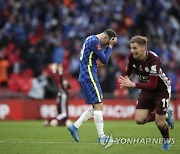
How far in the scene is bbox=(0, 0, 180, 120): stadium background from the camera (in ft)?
80.9

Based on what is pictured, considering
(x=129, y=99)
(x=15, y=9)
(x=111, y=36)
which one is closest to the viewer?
(x=111, y=36)

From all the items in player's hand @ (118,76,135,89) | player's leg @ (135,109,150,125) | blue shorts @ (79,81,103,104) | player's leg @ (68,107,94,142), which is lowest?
player's leg @ (68,107,94,142)

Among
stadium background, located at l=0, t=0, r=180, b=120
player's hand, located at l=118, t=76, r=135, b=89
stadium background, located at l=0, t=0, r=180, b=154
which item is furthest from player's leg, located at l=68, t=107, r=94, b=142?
stadium background, located at l=0, t=0, r=180, b=120

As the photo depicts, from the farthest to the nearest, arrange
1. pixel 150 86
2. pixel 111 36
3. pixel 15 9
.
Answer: pixel 15 9 → pixel 111 36 → pixel 150 86

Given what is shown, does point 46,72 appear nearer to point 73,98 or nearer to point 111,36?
point 73,98

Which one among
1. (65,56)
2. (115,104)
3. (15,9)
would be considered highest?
(15,9)

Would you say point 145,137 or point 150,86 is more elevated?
point 150,86

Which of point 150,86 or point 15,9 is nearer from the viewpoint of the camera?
point 150,86

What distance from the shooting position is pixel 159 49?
86.7 feet

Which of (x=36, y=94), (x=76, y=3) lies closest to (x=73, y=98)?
(x=36, y=94)

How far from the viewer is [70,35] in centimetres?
2758

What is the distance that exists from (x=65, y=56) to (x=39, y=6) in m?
3.49

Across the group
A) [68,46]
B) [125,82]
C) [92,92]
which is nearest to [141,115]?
[92,92]

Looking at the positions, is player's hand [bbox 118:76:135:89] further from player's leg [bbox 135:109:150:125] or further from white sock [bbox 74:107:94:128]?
white sock [bbox 74:107:94:128]
